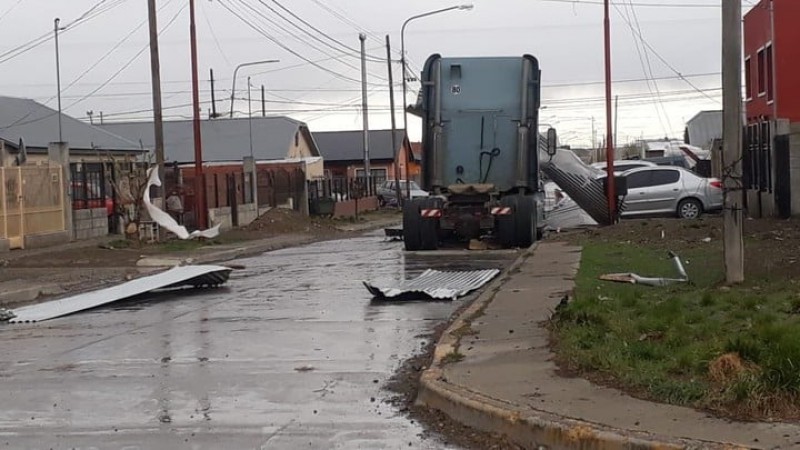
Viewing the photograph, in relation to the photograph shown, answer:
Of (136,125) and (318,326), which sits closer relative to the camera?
(318,326)

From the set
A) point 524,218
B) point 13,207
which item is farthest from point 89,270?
point 524,218

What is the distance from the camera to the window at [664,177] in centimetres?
3169

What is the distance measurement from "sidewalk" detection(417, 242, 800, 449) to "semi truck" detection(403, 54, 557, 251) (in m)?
12.8

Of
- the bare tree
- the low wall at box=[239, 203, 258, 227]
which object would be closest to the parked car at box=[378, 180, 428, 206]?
the low wall at box=[239, 203, 258, 227]

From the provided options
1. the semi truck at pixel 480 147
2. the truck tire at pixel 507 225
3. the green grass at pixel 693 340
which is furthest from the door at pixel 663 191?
the green grass at pixel 693 340

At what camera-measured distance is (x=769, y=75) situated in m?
32.4

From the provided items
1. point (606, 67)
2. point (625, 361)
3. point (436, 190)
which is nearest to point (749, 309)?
point (625, 361)

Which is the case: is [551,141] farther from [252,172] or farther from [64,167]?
[252,172]

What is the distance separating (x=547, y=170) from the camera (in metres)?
31.9

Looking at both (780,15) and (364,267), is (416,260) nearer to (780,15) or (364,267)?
(364,267)

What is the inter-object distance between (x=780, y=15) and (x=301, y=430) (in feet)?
83.1

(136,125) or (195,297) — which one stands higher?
(136,125)

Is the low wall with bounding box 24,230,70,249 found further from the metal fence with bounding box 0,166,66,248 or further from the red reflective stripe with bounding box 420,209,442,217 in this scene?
the red reflective stripe with bounding box 420,209,442,217

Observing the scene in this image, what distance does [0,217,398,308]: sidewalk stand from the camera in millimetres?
19656
